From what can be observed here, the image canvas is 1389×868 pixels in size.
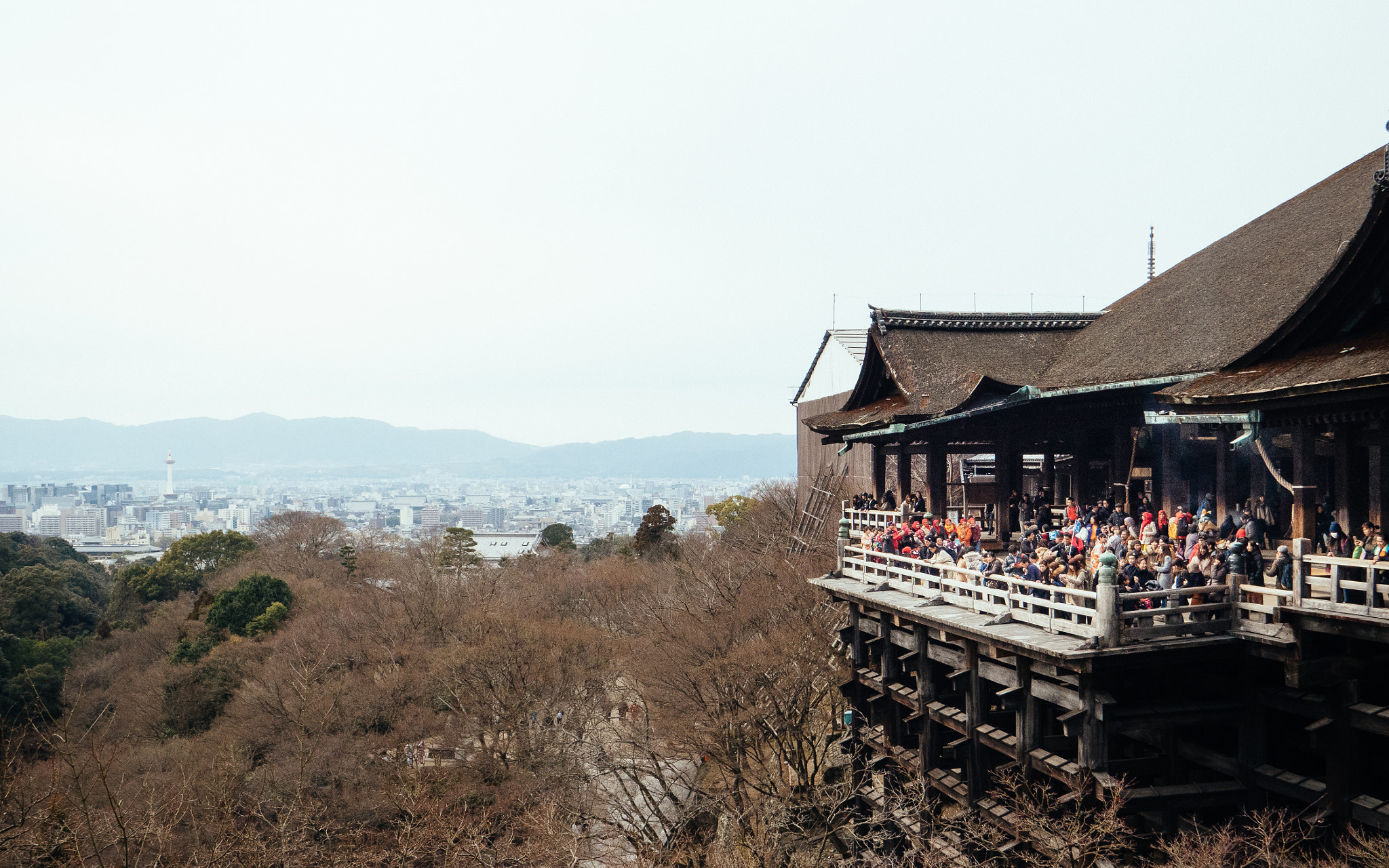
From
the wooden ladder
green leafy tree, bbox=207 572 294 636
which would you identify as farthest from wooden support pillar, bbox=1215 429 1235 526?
green leafy tree, bbox=207 572 294 636

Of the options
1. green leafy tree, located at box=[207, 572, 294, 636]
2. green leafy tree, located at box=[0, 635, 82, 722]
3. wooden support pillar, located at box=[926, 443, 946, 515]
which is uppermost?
wooden support pillar, located at box=[926, 443, 946, 515]

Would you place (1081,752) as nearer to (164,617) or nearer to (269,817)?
(269,817)

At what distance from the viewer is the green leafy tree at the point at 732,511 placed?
199ft

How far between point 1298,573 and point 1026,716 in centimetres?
466

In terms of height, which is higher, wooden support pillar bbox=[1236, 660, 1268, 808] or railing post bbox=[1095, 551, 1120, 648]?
railing post bbox=[1095, 551, 1120, 648]

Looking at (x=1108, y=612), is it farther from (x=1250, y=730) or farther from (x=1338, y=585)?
(x=1250, y=730)

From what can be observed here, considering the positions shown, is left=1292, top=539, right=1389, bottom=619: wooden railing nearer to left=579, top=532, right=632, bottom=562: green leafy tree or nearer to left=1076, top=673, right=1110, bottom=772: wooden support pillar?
left=1076, top=673, right=1110, bottom=772: wooden support pillar

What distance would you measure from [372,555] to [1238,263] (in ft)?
221

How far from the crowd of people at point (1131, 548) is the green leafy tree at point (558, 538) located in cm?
7455

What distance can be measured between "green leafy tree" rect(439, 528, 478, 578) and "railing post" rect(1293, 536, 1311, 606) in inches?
2116

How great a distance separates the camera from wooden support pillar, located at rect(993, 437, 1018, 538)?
24.5 m

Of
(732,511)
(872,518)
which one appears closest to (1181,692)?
(872,518)

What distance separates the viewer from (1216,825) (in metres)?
13.9

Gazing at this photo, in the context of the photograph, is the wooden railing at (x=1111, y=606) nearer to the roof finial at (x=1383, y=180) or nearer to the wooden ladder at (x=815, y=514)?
the roof finial at (x=1383, y=180)
